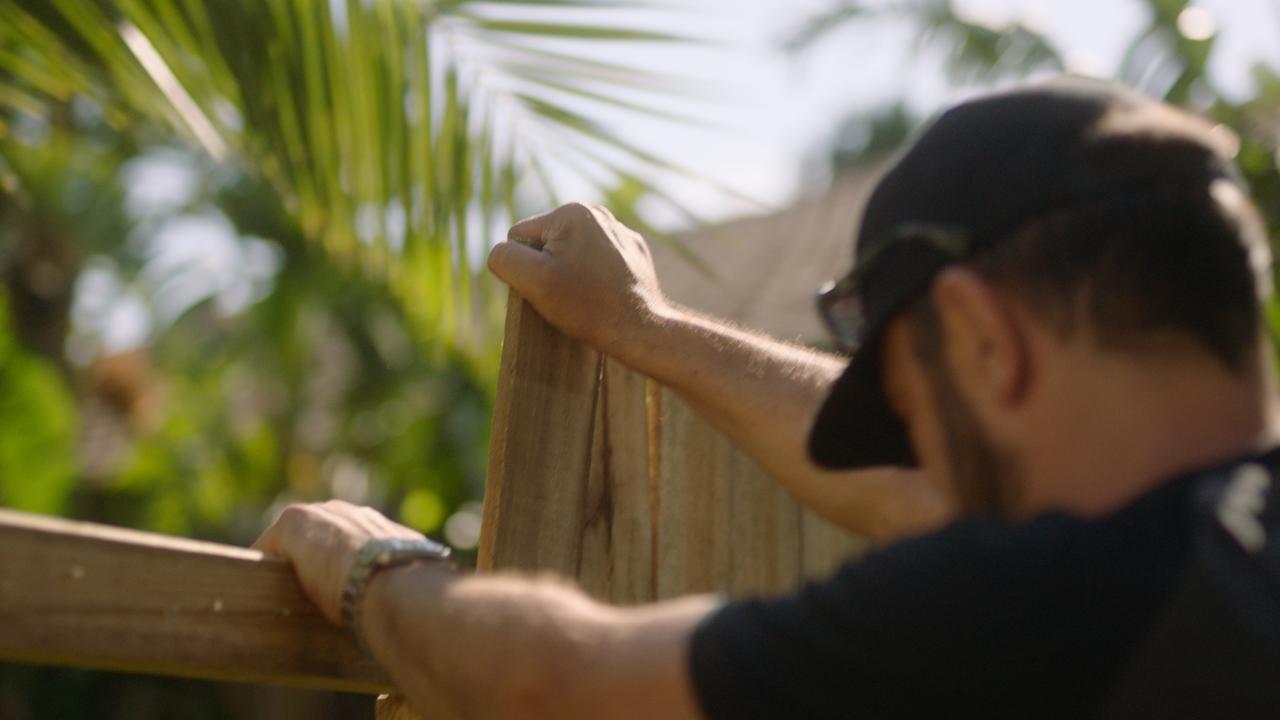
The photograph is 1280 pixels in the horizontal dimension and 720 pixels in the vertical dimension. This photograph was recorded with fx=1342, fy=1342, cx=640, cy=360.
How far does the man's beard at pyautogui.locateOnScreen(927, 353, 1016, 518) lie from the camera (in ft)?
4.06

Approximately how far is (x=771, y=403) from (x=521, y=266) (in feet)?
1.36

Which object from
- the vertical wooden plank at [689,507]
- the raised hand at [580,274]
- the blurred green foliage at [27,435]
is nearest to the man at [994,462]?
the raised hand at [580,274]

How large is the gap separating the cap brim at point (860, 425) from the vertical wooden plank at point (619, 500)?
425 millimetres

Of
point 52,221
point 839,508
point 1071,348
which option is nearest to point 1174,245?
point 1071,348

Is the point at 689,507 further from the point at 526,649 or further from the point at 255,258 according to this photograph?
the point at 255,258

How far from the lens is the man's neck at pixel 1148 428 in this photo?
1150 millimetres

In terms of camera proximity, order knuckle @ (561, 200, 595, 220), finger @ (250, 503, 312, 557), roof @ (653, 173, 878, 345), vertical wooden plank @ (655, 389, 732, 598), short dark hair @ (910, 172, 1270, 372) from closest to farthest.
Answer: short dark hair @ (910, 172, 1270, 372), finger @ (250, 503, 312, 557), knuckle @ (561, 200, 595, 220), vertical wooden plank @ (655, 389, 732, 598), roof @ (653, 173, 878, 345)

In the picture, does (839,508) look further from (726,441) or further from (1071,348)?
(1071,348)

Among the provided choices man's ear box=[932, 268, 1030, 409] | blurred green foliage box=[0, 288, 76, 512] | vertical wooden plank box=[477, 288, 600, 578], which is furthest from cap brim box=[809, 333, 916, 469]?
blurred green foliage box=[0, 288, 76, 512]

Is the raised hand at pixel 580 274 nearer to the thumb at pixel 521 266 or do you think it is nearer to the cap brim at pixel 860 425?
the thumb at pixel 521 266

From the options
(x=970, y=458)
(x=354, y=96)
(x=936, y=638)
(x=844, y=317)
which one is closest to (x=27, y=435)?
(x=354, y=96)

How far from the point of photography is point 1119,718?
1.05 metres

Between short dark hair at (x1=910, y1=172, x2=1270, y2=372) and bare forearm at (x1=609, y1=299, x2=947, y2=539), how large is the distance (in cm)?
67

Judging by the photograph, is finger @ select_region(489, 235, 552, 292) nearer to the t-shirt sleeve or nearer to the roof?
the t-shirt sleeve
